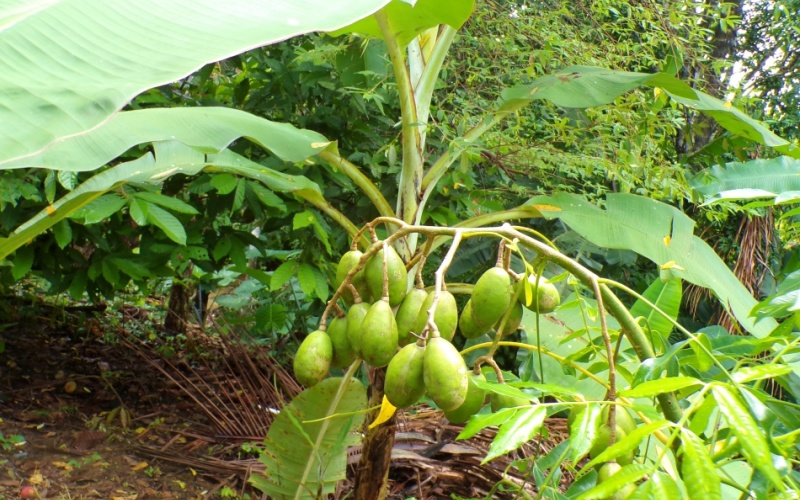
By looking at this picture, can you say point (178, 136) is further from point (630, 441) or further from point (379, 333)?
point (630, 441)

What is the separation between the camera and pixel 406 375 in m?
0.91

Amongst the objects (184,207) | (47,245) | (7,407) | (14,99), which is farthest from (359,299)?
(7,407)

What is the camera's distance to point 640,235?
1.94 meters

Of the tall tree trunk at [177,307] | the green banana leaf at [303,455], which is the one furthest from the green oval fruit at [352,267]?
the tall tree trunk at [177,307]

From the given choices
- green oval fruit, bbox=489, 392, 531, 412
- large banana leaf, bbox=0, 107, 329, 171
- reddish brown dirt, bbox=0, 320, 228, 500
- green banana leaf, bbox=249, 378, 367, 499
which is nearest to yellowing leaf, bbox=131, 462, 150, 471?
reddish brown dirt, bbox=0, 320, 228, 500

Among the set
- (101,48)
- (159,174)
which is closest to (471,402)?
(101,48)

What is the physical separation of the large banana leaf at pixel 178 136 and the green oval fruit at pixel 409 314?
0.72 metres

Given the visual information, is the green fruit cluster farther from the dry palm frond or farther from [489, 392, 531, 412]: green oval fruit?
the dry palm frond

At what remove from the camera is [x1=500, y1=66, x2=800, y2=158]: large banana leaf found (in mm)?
2061

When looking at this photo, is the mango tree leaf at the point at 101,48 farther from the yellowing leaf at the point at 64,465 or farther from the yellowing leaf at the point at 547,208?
the yellowing leaf at the point at 64,465

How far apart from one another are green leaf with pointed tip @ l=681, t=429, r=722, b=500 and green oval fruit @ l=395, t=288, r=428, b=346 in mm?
469

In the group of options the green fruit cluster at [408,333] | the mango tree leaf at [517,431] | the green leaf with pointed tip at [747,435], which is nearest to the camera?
the green leaf with pointed tip at [747,435]

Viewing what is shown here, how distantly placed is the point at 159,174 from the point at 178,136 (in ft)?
0.96

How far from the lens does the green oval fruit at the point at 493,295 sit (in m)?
0.96
